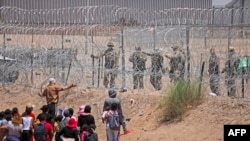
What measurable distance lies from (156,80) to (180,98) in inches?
72.3

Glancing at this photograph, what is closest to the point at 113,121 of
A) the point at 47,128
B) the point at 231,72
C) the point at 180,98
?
the point at 47,128

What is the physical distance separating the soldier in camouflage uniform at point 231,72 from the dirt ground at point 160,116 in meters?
0.24

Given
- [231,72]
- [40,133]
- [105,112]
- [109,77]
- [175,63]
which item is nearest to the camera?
[40,133]

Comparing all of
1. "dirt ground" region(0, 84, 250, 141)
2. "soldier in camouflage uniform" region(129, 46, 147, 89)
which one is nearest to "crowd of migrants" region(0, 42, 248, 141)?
"soldier in camouflage uniform" region(129, 46, 147, 89)

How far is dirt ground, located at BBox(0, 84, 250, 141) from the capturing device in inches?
585

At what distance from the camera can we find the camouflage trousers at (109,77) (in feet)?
60.0

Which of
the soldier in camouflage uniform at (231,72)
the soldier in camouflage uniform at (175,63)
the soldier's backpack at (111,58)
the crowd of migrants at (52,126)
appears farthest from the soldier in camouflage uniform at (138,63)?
the crowd of migrants at (52,126)

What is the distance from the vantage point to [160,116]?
16.5 meters

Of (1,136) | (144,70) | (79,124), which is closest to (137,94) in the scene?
(144,70)

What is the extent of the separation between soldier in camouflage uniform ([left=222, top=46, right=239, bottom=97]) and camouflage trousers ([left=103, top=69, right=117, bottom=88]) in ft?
11.2

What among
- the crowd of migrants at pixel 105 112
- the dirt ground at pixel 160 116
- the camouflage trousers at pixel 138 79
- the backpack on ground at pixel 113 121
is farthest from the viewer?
the camouflage trousers at pixel 138 79

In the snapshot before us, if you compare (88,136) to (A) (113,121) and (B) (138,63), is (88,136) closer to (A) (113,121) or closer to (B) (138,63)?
(A) (113,121)

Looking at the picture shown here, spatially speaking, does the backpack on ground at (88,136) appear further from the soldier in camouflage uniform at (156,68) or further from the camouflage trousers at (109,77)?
the camouflage trousers at (109,77)

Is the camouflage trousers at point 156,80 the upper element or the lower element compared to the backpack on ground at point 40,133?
upper
